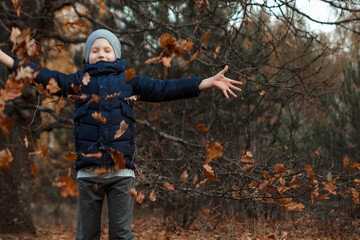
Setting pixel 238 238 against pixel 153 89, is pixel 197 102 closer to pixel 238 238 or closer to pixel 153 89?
pixel 238 238

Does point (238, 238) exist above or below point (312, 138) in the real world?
below

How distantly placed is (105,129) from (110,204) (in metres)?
0.47

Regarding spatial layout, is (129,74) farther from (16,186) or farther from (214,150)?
(16,186)

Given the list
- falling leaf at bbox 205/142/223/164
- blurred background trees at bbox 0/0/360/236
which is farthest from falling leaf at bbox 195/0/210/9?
falling leaf at bbox 205/142/223/164

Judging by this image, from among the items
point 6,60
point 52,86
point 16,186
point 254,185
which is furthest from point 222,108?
point 6,60

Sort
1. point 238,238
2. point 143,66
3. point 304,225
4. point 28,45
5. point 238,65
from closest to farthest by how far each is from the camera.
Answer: point 28,45 → point 238,238 → point 238,65 → point 304,225 → point 143,66

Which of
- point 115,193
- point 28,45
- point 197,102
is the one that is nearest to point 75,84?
point 28,45

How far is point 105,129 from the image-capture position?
7.79 ft

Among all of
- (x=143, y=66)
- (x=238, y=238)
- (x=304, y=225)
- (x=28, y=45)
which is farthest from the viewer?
(x=143, y=66)

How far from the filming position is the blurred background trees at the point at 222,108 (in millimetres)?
4207

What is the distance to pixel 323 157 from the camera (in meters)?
6.07

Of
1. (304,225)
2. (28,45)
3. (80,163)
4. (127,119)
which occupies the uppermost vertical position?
(28,45)

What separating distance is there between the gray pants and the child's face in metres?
0.80

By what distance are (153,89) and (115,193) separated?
2.32 ft
